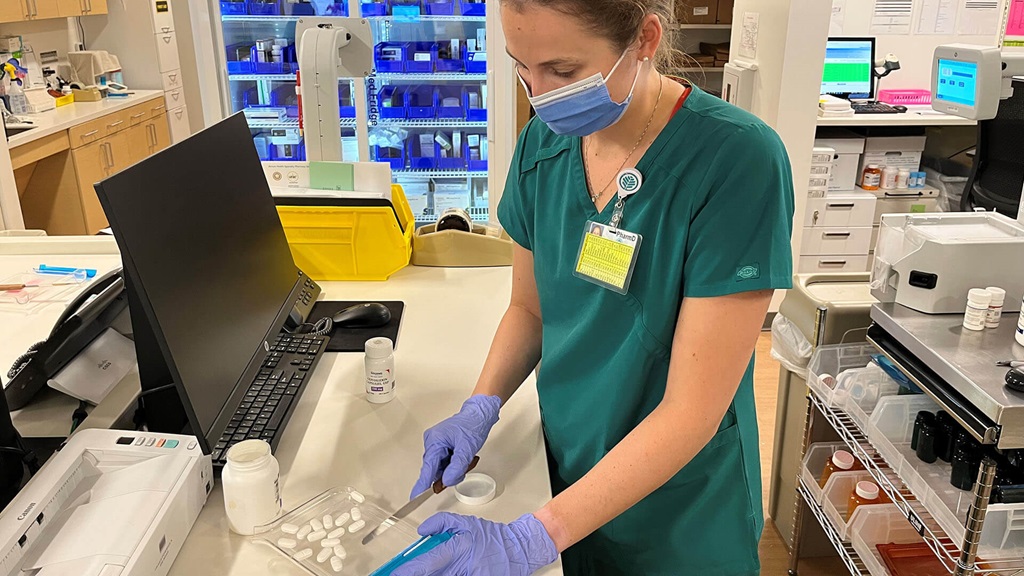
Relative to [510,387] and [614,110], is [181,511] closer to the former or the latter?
[510,387]

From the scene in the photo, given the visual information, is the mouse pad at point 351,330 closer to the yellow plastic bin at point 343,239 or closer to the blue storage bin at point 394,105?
the yellow plastic bin at point 343,239

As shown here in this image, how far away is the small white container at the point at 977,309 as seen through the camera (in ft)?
5.37

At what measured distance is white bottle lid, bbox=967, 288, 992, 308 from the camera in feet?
5.36

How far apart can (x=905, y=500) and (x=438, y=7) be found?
347cm

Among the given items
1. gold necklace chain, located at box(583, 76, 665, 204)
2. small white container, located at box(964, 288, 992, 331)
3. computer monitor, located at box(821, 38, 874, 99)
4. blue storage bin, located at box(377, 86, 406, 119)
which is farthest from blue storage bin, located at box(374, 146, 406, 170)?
gold necklace chain, located at box(583, 76, 665, 204)

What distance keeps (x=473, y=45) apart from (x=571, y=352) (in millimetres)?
3634

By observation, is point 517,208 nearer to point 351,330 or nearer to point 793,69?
point 351,330

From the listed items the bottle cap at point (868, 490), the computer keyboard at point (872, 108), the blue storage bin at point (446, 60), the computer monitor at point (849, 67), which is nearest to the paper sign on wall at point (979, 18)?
the computer monitor at point (849, 67)

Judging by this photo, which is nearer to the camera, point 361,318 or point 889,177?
point 361,318

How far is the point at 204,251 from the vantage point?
1.16 meters

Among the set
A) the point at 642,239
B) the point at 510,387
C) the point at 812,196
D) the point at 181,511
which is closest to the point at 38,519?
the point at 181,511

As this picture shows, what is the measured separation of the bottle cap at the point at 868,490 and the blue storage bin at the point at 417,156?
10.7 ft

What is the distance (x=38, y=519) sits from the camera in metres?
0.89

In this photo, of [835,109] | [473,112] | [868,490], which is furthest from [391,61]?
[868,490]
